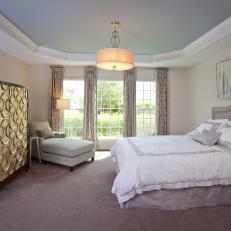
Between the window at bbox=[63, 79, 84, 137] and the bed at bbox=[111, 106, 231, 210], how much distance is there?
3.60m

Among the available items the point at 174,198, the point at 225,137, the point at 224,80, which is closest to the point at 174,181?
the point at 174,198

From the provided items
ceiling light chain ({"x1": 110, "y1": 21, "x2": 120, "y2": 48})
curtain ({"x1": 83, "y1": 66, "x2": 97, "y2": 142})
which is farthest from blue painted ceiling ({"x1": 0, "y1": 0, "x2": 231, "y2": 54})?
curtain ({"x1": 83, "y1": 66, "x2": 97, "y2": 142})

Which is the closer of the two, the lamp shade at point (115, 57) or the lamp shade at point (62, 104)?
the lamp shade at point (115, 57)

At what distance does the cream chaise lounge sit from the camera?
13.7 feet

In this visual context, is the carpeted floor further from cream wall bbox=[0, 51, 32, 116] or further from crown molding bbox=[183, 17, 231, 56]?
crown molding bbox=[183, 17, 231, 56]

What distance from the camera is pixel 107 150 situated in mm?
5996

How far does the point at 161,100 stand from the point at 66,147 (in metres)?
3.15

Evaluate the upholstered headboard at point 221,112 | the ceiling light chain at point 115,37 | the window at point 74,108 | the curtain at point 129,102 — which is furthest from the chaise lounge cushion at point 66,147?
the upholstered headboard at point 221,112

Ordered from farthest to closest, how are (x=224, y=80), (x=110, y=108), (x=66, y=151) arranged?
(x=110, y=108)
(x=224, y=80)
(x=66, y=151)

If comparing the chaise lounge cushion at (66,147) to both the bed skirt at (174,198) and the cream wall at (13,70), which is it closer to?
the cream wall at (13,70)

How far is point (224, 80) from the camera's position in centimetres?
436

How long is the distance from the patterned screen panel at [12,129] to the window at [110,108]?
8.18ft

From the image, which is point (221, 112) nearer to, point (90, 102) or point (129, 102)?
point (129, 102)

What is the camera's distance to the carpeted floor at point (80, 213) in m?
2.27
